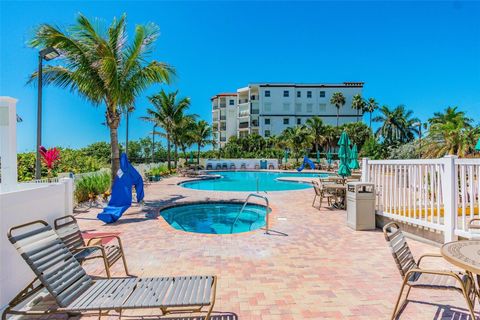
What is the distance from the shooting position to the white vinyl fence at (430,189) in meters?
5.18

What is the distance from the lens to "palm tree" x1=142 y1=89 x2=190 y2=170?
25797mm

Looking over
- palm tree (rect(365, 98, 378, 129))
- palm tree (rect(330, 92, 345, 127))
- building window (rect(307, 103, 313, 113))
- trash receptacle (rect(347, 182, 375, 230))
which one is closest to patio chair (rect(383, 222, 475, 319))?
trash receptacle (rect(347, 182, 375, 230))

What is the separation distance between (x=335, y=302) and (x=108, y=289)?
264 centimetres

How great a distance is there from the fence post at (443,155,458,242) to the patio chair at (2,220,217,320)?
4834 mm

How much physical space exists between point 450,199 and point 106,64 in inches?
410

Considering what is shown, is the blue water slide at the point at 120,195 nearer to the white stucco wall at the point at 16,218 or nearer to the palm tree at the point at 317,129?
the white stucco wall at the point at 16,218

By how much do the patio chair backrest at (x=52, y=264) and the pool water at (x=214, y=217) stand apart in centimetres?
588

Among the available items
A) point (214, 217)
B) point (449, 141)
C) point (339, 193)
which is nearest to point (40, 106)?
point (214, 217)

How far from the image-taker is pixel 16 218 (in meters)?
3.32

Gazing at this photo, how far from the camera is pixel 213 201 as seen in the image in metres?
11.8

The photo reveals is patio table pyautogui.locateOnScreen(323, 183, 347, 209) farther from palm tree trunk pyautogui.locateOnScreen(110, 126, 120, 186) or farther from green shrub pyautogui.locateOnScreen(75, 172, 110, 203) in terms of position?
green shrub pyautogui.locateOnScreen(75, 172, 110, 203)

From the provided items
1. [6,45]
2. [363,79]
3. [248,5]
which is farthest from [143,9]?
[363,79]

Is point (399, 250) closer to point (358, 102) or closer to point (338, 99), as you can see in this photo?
point (338, 99)

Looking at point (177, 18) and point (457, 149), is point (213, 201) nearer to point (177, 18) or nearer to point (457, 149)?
point (177, 18)
